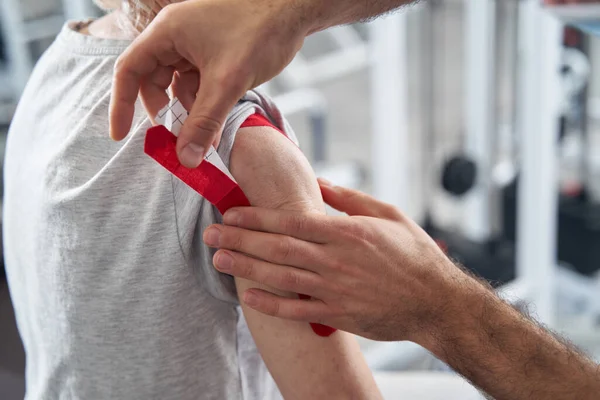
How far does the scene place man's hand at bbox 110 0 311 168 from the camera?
0.68 meters

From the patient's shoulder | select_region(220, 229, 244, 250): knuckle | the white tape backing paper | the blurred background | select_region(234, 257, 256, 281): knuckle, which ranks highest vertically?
the white tape backing paper

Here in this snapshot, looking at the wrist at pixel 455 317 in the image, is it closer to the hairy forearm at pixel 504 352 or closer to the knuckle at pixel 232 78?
the hairy forearm at pixel 504 352

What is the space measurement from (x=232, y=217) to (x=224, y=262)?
56 mm

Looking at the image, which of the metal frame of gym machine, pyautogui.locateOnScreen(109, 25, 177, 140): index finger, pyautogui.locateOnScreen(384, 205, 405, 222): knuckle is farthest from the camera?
the metal frame of gym machine

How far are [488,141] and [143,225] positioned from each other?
2.19 m

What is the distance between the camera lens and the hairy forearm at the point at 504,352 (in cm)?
93

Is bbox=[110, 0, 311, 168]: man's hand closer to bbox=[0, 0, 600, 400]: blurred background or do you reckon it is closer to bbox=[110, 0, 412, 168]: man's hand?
bbox=[110, 0, 412, 168]: man's hand

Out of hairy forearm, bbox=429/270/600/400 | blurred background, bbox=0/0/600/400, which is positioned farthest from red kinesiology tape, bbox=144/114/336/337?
blurred background, bbox=0/0/600/400

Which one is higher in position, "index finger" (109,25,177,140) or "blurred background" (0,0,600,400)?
"index finger" (109,25,177,140)

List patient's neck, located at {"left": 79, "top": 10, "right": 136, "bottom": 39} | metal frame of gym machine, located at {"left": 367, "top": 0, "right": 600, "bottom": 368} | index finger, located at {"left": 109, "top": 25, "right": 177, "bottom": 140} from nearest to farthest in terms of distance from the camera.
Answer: index finger, located at {"left": 109, "top": 25, "right": 177, "bottom": 140}
patient's neck, located at {"left": 79, "top": 10, "right": 136, "bottom": 39}
metal frame of gym machine, located at {"left": 367, "top": 0, "right": 600, "bottom": 368}

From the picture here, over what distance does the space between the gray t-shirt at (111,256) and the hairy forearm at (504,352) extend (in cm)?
31

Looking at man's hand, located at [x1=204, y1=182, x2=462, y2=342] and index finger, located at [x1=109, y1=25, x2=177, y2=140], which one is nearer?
index finger, located at [x1=109, y1=25, x2=177, y2=140]

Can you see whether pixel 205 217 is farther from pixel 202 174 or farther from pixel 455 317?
pixel 455 317

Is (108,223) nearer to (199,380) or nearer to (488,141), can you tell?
(199,380)
